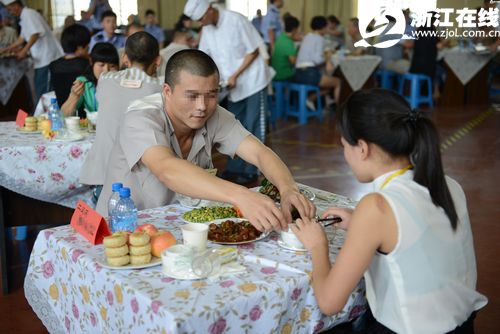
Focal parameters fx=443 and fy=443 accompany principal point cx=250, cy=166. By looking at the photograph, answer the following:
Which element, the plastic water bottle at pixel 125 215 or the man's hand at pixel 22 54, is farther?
the man's hand at pixel 22 54

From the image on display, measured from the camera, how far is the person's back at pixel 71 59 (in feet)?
12.6

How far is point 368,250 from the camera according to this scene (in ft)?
3.34

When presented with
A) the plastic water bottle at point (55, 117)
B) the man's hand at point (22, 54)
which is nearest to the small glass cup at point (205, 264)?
the plastic water bottle at point (55, 117)

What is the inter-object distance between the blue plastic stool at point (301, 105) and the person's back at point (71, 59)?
3.47 meters

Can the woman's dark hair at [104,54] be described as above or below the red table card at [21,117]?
above

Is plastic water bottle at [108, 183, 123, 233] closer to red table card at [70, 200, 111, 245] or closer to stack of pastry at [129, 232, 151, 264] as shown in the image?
red table card at [70, 200, 111, 245]

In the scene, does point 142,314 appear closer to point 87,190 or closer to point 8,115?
point 87,190

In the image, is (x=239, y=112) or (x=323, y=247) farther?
(x=239, y=112)

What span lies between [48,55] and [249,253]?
567 cm

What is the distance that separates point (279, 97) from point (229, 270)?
6008mm

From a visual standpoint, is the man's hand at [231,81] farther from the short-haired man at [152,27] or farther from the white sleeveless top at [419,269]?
the short-haired man at [152,27]

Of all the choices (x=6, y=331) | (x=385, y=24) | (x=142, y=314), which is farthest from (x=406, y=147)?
(x=385, y=24)

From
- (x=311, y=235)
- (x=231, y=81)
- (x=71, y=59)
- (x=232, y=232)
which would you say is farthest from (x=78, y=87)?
(x=311, y=235)

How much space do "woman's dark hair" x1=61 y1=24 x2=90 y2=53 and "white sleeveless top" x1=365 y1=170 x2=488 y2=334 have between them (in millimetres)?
3494
